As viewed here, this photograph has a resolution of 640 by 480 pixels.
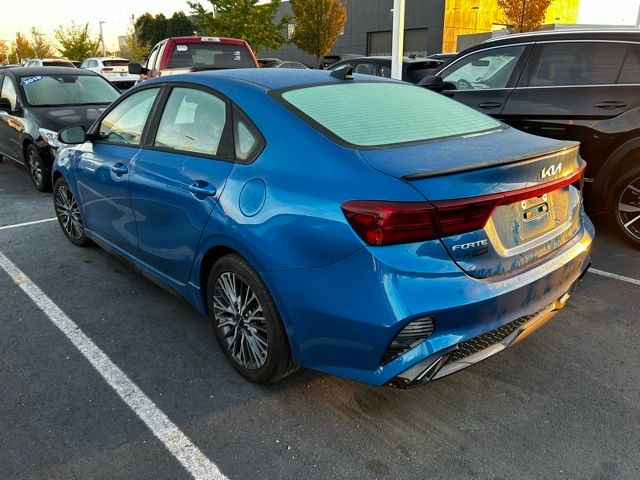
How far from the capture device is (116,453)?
2389 millimetres

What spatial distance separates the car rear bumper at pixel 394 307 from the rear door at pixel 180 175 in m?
0.69

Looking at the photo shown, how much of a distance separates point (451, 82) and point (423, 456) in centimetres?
475

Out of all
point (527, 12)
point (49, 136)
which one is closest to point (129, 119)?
point (49, 136)

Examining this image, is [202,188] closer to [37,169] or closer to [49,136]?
[49,136]

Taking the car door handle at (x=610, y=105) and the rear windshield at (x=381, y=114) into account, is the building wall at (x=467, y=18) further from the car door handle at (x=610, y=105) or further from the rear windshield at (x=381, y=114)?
the rear windshield at (x=381, y=114)

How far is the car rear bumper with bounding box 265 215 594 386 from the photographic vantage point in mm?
2066

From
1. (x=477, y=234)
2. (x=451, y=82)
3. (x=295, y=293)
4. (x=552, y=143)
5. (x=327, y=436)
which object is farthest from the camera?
(x=451, y=82)

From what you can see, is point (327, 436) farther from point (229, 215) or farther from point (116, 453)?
point (229, 215)

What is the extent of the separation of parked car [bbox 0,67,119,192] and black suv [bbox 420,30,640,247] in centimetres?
494

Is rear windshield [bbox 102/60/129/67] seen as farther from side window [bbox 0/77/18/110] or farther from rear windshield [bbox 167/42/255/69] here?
side window [bbox 0/77/18/110]

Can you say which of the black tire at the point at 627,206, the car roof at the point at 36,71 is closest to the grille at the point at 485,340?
the black tire at the point at 627,206

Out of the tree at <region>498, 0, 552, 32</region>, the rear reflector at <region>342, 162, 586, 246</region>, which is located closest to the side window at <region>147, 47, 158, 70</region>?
the rear reflector at <region>342, 162, 586, 246</region>

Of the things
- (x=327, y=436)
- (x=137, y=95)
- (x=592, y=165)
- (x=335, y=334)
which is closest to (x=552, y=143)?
(x=335, y=334)

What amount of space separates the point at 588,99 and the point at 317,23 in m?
30.9
